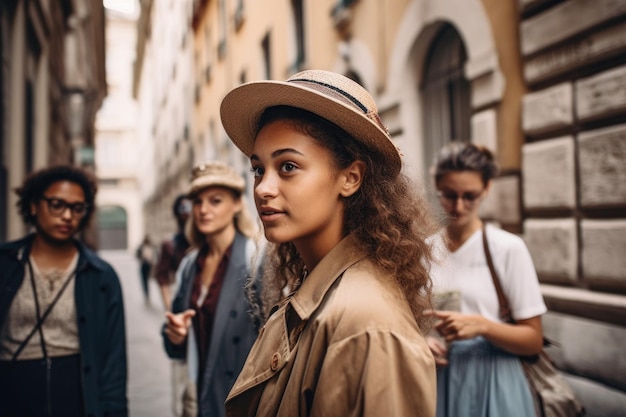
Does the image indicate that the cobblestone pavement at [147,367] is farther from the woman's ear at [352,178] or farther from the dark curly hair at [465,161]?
the woman's ear at [352,178]

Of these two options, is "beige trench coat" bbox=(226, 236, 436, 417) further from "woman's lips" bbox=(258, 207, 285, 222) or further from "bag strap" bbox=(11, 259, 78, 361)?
"bag strap" bbox=(11, 259, 78, 361)

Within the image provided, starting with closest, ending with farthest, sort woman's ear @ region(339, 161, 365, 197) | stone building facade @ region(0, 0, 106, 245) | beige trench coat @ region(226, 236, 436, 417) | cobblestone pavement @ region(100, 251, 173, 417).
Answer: beige trench coat @ region(226, 236, 436, 417)
woman's ear @ region(339, 161, 365, 197)
cobblestone pavement @ region(100, 251, 173, 417)
stone building facade @ region(0, 0, 106, 245)

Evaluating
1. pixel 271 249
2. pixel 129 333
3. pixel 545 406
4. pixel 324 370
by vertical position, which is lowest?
pixel 129 333

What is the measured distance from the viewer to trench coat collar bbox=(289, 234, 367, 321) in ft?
4.65

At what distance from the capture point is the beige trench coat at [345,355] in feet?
4.00

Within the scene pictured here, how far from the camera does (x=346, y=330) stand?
1.26 m

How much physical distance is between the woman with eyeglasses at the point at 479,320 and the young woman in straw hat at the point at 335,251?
0.80m

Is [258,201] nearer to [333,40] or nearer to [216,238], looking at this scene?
[216,238]

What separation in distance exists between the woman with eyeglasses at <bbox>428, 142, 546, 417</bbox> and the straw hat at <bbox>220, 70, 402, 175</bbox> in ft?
2.99

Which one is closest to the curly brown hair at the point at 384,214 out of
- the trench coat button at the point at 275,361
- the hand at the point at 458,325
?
the trench coat button at the point at 275,361

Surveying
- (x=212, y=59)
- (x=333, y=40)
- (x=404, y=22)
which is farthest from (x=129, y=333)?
(x=212, y=59)

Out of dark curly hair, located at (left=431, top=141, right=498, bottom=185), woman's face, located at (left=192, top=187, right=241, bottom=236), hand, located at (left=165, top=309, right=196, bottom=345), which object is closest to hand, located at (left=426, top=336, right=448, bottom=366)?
dark curly hair, located at (left=431, top=141, right=498, bottom=185)

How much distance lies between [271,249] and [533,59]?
11.6 ft

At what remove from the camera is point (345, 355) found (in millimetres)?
1247
